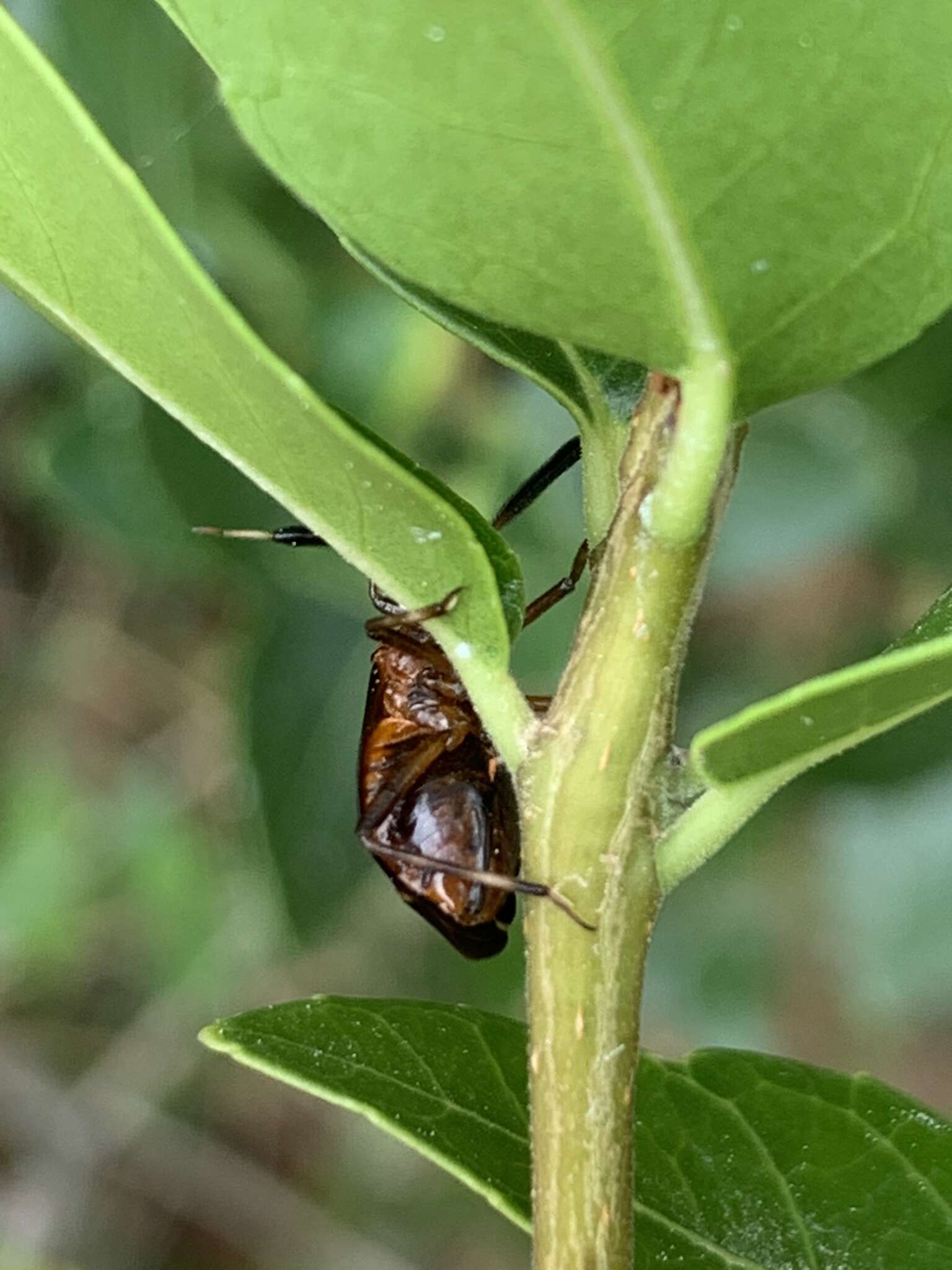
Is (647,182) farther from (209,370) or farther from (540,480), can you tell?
(540,480)

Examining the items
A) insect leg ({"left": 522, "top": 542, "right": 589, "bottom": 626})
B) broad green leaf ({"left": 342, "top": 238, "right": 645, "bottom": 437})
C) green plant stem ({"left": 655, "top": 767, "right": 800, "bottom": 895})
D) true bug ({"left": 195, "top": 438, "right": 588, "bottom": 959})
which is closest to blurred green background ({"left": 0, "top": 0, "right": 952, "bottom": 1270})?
true bug ({"left": 195, "top": 438, "right": 588, "bottom": 959})

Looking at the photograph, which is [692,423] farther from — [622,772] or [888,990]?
[888,990]

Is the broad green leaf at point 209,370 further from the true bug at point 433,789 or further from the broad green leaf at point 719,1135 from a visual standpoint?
the true bug at point 433,789

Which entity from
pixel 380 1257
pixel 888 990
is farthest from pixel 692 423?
pixel 380 1257

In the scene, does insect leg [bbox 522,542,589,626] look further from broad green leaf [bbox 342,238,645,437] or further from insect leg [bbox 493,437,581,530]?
broad green leaf [bbox 342,238,645,437]

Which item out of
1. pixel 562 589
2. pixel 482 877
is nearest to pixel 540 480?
pixel 562 589
